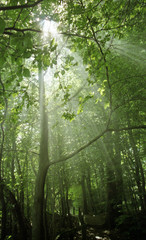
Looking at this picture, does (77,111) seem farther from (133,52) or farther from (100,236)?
(100,236)

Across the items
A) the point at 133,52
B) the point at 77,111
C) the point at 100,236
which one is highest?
the point at 133,52

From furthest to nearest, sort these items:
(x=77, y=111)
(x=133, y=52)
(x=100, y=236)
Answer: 1. (x=100, y=236)
2. (x=133, y=52)
3. (x=77, y=111)

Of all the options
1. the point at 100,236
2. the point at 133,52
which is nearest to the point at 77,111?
the point at 133,52

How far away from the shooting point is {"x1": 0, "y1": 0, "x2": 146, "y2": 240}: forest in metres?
2.95

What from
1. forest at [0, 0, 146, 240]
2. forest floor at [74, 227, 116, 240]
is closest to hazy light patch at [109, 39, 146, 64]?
forest at [0, 0, 146, 240]

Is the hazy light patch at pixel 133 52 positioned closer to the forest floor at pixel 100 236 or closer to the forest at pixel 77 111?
the forest at pixel 77 111

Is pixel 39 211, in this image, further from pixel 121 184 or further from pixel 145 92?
pixel 145 92

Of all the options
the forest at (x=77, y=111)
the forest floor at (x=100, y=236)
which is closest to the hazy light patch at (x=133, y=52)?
the forest at (x=77, y=111)

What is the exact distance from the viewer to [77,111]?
3.12 m

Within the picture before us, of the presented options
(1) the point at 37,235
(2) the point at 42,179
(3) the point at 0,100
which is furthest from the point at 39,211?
(3) the point at 0,100

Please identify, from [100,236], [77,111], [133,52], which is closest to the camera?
[77,111]

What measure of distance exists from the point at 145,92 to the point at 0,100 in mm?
5855

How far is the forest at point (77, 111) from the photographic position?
2951mm

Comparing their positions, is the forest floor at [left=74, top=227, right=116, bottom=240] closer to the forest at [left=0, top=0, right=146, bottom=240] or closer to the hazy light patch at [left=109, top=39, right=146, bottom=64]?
the forest at [left=0, top=0, right=146, bottom=240]
